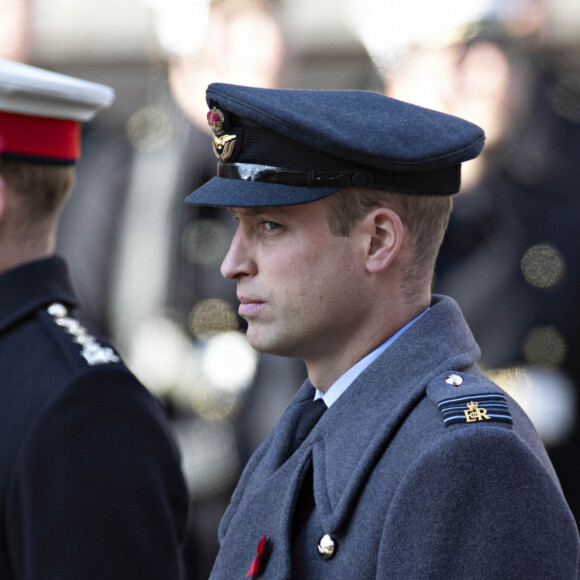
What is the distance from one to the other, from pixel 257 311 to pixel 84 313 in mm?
3167

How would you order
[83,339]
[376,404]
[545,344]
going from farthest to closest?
[545,344]
[83,339]
[376,404]

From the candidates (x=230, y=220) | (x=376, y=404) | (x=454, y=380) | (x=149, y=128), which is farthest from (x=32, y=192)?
(x=149, y=128)

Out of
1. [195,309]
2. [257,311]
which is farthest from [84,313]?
[257,311]

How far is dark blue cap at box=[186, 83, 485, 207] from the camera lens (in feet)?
5.45

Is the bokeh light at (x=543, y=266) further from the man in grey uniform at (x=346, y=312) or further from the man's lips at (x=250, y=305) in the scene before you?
the man's lips at (x=250, y=305)

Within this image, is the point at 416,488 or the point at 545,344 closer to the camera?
the point at 416,488

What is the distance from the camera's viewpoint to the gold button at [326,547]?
1.55 m

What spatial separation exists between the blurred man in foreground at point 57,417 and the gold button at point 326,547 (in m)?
0.54

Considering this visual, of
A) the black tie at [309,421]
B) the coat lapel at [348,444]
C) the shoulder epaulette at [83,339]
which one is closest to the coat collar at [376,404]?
the coat lapel at [348,444]

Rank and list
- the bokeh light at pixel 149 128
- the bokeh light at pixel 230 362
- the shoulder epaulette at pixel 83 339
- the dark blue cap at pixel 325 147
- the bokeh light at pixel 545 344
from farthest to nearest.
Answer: the bokeh light at pixel 149 128 → the bokeh light at pixel 230 362 → the bokeh light at pixel 545 344 → the shoulder epaulette at pixel 83 339 → the dark blue cap at pixel 325 147

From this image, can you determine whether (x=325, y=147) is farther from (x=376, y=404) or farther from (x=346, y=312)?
(x=376, y=404)

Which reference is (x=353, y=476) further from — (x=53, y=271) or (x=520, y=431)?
(x=53, y=271)

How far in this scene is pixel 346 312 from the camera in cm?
171

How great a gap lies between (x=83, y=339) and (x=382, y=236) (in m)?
0.78
